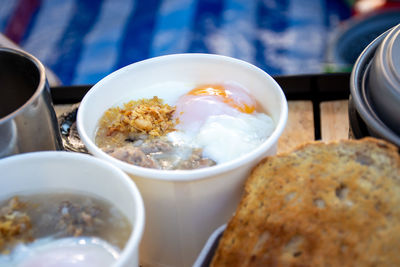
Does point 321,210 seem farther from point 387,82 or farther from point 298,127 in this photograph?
Answer: point 298,127

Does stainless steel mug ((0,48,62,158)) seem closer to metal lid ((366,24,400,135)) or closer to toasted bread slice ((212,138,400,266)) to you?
toasted bread slice ((212,138,400,266))

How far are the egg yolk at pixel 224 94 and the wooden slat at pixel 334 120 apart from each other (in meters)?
0.26

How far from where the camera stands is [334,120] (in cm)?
118

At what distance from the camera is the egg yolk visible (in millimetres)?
1003

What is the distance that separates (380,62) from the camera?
0.80 meters

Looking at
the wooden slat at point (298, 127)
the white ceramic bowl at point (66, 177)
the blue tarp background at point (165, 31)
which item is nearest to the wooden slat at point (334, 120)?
the wooden slat at point (298, 127)

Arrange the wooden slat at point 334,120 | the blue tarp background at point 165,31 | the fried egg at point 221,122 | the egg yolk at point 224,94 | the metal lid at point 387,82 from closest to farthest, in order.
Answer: the metal lid at point 387,82 → the fried egg at point 221,122 → the egg yolk at point 224,94 → the wooden slat at point 334,120 → the blue tarp background at point 165,31

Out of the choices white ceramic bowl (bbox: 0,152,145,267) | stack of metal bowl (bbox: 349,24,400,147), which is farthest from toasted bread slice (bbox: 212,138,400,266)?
white ceramic bowl (bbox: 0,152,145,267)

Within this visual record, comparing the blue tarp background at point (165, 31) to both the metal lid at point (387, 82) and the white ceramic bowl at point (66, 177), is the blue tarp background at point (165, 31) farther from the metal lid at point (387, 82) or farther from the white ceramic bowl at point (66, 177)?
the white ceramic bowl at point (66, 177)

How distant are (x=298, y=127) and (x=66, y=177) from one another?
2.12 feet

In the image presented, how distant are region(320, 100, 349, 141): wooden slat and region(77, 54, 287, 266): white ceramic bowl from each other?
249mm

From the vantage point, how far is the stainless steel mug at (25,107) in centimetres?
76

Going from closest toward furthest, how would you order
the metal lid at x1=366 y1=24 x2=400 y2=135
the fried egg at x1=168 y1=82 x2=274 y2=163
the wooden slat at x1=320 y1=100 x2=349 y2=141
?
the metal lid at x1=366 y1=24 x2=400 y2=135
the fried egg at x1=168 y1=82 x2=274 y2=163
the wooden slat at x1=320 y1=100 x2=349 y2=141

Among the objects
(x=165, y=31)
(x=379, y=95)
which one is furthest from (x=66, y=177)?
(x=165, y=31)
